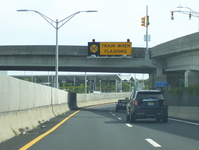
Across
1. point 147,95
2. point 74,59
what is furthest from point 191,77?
point 147,95

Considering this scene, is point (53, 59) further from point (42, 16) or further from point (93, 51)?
point (42, 16)

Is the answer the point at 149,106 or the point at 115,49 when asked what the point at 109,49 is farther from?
the point at 149,106

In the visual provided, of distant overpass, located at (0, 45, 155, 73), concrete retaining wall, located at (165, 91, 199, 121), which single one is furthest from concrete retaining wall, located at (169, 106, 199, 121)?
distant overpass, located at (0, 45, 155, 73)

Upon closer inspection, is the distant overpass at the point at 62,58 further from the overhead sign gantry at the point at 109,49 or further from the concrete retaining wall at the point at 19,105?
the concrete retaining wall at the point at 19,105

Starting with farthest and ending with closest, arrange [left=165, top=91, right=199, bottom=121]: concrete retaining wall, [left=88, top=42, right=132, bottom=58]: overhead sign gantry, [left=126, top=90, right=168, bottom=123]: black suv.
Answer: [left=88, top=42, right=132, bottom=58]: overhead sign gantry → [left=165, top=91, right=199, bottom=121]: concrete retaining wall → [left=126, top=90, right=168, bottom=123]: black suv

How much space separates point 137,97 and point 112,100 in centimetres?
7405

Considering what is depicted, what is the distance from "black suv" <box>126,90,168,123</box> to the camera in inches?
839

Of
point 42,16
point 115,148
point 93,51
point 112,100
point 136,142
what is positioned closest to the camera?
point 115,148

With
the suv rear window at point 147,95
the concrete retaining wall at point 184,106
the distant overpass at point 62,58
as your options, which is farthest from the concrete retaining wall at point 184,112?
the distant overpass at point 62,58

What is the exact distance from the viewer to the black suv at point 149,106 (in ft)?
69.9

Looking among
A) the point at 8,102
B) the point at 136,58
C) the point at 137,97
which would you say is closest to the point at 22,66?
the point at 136,58

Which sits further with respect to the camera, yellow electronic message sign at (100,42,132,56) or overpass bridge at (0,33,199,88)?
yellow electronic message sign at (100,42,132,56)

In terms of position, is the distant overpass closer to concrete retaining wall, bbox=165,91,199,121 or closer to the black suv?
concrete retaining wall, bbox=165,91,199,121

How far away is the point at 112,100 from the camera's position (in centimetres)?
9550
